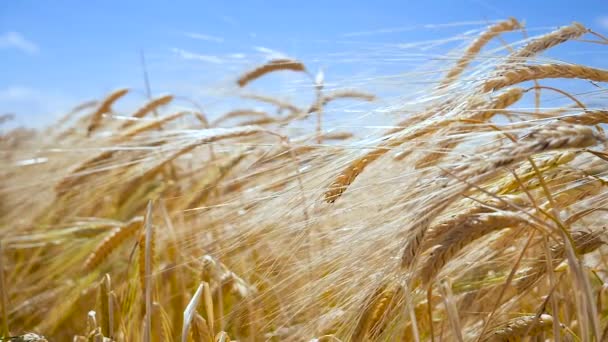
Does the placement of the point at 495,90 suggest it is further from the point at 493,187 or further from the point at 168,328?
the point at 168,328

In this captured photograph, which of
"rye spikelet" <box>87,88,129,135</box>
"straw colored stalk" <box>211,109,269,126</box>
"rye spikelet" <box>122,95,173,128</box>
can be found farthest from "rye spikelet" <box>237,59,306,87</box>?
"rye spikelet" <box>87,88,129,135</box>

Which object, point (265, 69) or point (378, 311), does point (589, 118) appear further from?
point (265, 69)

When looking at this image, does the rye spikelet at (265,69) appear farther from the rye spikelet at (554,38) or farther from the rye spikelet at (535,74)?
the rye spikelet at (535,74)

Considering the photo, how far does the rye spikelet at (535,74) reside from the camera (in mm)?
1034

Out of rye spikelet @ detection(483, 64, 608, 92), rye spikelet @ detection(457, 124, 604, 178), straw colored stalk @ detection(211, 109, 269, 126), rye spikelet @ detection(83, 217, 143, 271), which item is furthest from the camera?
straw colored stalk @ detection(211, 109, 269, 126)

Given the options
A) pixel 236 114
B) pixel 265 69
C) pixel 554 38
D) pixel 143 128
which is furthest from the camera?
pixel 236 114

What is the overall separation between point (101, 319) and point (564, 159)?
0.96 metres

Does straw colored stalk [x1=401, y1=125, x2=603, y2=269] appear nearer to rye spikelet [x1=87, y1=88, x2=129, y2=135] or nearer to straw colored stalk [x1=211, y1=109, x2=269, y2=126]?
rye spikelet [x1=87, y1=88, x2=129, y2=135]

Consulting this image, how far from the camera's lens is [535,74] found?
3.43ft

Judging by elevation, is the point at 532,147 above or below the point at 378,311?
above

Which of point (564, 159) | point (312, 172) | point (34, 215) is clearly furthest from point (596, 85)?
point (34, 215)

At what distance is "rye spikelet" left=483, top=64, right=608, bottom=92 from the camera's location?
103cm

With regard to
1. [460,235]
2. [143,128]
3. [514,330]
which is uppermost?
[143,128]

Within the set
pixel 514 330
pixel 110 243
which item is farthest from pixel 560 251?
pixel 110 243
